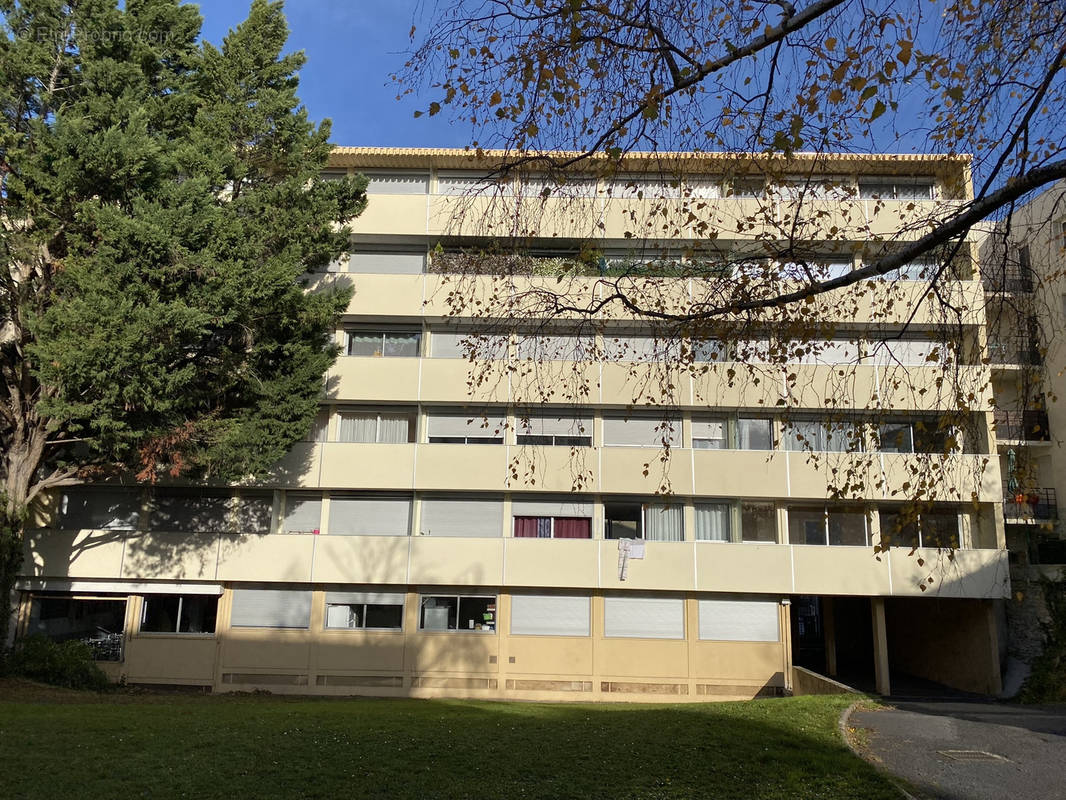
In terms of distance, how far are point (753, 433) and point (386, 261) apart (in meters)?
12.7

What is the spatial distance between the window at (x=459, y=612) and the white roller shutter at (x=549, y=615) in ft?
2.38

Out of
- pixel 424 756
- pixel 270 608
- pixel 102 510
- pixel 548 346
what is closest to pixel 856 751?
pixel 424 756

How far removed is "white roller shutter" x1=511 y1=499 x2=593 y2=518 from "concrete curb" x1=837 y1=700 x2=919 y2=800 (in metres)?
9.92

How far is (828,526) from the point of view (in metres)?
23.3

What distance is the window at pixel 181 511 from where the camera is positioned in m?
24.0

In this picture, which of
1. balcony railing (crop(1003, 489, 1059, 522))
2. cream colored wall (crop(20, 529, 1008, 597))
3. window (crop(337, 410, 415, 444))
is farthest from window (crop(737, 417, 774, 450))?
window (crop(337, 410, 415, 444))

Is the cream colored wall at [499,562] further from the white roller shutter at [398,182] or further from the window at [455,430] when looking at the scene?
the white roller shutter at [398,182]

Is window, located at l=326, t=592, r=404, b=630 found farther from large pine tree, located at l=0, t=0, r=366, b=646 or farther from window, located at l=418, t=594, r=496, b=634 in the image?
large pine tree, located at l=0, t=0, r=366, b=646

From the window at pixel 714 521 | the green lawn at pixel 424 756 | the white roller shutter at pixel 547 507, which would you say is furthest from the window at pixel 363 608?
the green lawn at pixel 424 756

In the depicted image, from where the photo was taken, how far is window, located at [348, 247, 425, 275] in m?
25.9

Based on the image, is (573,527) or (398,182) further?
(398,182)

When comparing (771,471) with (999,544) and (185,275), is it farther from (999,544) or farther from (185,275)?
(185,275)

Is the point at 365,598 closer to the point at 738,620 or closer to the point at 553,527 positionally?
the point at 553,527

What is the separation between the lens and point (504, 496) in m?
23.9
